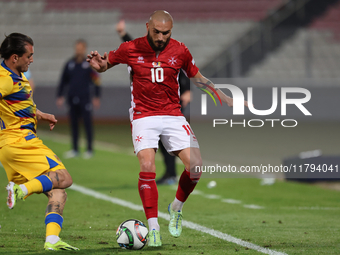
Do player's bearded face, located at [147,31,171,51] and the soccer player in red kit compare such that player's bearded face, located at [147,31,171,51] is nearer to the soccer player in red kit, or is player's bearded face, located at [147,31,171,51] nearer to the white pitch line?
the soccer player in red kit

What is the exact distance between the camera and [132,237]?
4676mm

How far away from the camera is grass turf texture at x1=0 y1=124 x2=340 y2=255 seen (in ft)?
Result: 15.8

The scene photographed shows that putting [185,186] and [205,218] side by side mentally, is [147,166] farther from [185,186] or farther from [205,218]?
[205,218]

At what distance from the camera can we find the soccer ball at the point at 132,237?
467 centimetres

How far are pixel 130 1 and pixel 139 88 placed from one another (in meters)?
23.0

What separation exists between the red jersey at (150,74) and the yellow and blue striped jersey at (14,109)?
3.04 ft

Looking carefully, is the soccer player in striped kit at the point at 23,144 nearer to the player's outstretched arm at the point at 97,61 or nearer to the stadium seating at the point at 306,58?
the player's outstretched arm at the point at 97,61

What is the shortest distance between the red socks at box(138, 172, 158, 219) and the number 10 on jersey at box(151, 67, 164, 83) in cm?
86

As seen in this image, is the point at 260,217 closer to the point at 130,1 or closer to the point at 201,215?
the point at 201,215

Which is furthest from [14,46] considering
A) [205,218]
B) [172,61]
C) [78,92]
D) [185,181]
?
[78,92]

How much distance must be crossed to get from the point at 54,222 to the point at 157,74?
1604mm

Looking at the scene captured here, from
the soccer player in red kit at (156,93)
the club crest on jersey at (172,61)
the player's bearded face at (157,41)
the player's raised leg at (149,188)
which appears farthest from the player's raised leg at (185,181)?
the player's bearded face at (157,41)

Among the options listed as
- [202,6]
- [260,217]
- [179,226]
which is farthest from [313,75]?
[179,226]

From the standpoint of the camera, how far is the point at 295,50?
25000 mm
